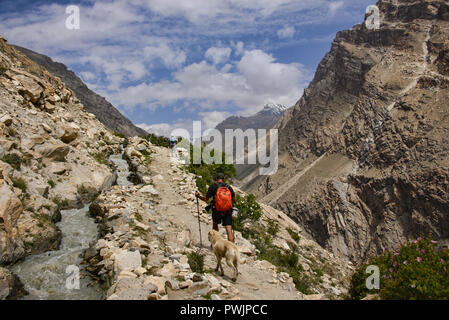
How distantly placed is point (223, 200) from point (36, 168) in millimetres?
8604

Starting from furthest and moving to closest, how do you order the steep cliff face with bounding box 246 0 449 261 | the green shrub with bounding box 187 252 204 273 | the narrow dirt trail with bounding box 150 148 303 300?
the steep cliff face with bounding box 246 0 449 261 < the green shrub with bounding box 187 252 204 273 < the narrow dirt trail with bounding box 150 148 303 300

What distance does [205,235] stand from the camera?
37.5 ft

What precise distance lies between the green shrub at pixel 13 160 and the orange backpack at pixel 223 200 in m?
7.97

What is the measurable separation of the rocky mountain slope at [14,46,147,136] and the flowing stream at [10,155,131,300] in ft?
287

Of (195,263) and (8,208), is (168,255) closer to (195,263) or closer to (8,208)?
(195,263)

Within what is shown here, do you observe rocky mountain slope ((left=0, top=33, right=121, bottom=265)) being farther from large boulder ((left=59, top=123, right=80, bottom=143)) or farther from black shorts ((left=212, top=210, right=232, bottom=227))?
black shorts ((left=212, top=210, right=232, bottom=227))

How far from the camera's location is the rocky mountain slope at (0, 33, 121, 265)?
8.50 metres

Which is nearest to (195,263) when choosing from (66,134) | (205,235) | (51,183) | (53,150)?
(205,235)

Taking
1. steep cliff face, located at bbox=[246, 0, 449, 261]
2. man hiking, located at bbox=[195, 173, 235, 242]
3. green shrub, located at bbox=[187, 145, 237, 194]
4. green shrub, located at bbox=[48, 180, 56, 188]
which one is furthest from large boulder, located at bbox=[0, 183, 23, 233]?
steep cliff face, located at bbox=[246, 0, 449, 261]

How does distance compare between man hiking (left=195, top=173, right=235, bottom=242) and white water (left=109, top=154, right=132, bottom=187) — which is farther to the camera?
white water (left=109, top=154, right=132, bottom=187)

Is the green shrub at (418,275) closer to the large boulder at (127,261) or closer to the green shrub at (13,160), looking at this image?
the large boulder at (127,261)

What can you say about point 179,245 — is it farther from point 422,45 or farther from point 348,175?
point 422,45

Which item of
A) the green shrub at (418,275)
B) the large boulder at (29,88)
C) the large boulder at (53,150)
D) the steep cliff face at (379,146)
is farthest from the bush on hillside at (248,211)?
the steep cliff face at (379,146)

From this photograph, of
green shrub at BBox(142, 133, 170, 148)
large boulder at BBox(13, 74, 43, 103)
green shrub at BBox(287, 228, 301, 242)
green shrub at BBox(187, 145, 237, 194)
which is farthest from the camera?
green shrub at BBox(142, 133, 170, 148)
